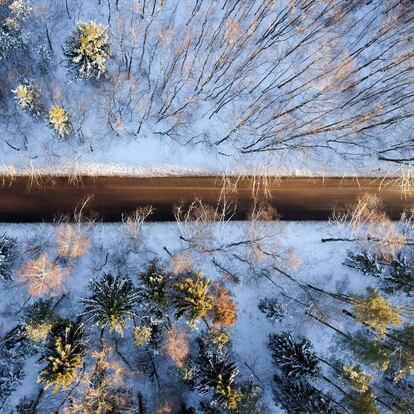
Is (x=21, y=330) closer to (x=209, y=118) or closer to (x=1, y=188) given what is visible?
(x=1, y=188)

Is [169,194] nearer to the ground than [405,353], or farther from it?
farther from it

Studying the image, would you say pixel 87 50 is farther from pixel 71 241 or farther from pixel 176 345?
pixel 176 345

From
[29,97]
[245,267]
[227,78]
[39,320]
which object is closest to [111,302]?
A: [39,320]

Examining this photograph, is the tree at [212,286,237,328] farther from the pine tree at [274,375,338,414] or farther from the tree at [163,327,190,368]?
the pine tree at [274,375,338,414]

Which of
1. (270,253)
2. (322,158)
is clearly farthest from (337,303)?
(322,158)

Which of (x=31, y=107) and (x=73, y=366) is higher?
(x=31, y=107)

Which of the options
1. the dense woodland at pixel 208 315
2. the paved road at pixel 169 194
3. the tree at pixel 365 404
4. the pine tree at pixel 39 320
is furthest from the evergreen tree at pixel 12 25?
the tree at pixel 365 404

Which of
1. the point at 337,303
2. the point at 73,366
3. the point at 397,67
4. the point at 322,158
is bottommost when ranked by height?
the point at 73,366

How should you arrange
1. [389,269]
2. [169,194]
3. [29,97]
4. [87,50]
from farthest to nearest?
[169,194], [389,269], [29,97], [87,50]
